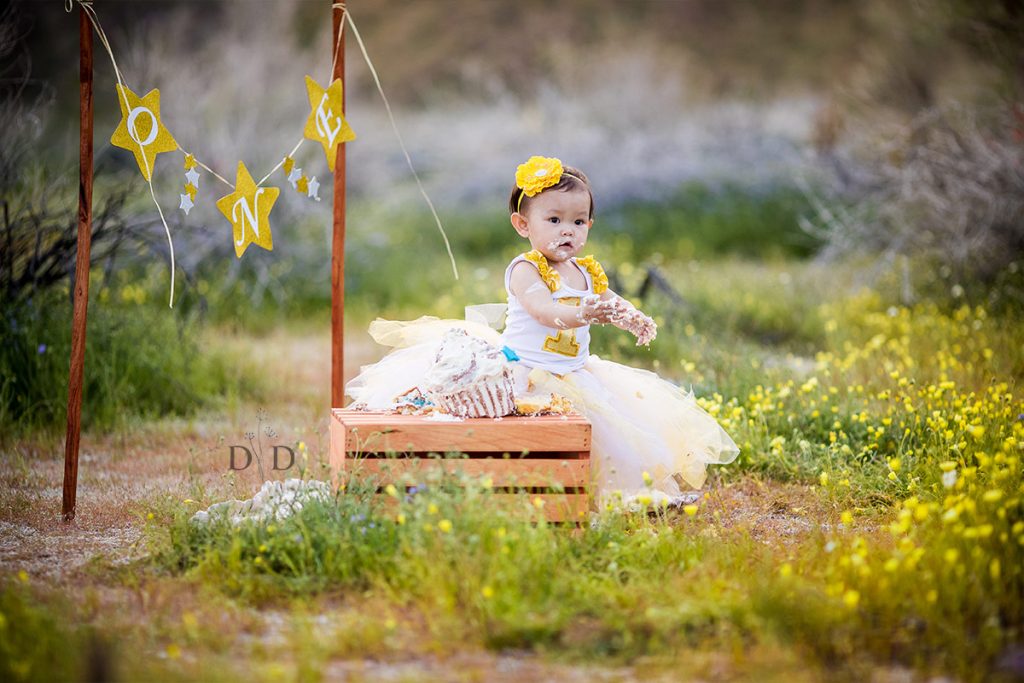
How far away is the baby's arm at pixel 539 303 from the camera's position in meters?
4.66

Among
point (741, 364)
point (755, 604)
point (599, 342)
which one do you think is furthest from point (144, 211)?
point (755, 604)

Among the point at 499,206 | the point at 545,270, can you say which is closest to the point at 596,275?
the point at 545,270

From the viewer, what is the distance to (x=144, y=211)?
9.24m

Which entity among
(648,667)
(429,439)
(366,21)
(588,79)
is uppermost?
(366,21)

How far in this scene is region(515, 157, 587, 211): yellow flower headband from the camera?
480cm

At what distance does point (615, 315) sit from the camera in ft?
14.8

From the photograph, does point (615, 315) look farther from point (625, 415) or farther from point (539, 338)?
point (625, 415)

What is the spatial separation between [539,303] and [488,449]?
28.5 inches

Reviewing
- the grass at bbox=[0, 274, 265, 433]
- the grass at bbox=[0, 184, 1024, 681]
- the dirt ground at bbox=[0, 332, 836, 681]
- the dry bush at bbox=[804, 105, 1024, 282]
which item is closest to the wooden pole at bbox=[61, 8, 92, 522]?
the dirt ground at bbox=[0, 332, 836, 681]

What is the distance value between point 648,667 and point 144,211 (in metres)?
7.17

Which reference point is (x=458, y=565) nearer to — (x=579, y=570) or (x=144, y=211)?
(x=579, y=570)

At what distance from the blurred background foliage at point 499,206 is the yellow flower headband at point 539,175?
233cm

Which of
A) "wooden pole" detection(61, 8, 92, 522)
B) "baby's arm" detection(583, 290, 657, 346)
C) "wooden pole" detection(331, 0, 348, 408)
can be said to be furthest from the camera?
"wooden pole" detection(331, 0, 348, 408)

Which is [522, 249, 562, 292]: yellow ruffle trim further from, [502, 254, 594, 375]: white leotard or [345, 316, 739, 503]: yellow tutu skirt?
[345, 316, 739, 503]: yellow tutu skirt
